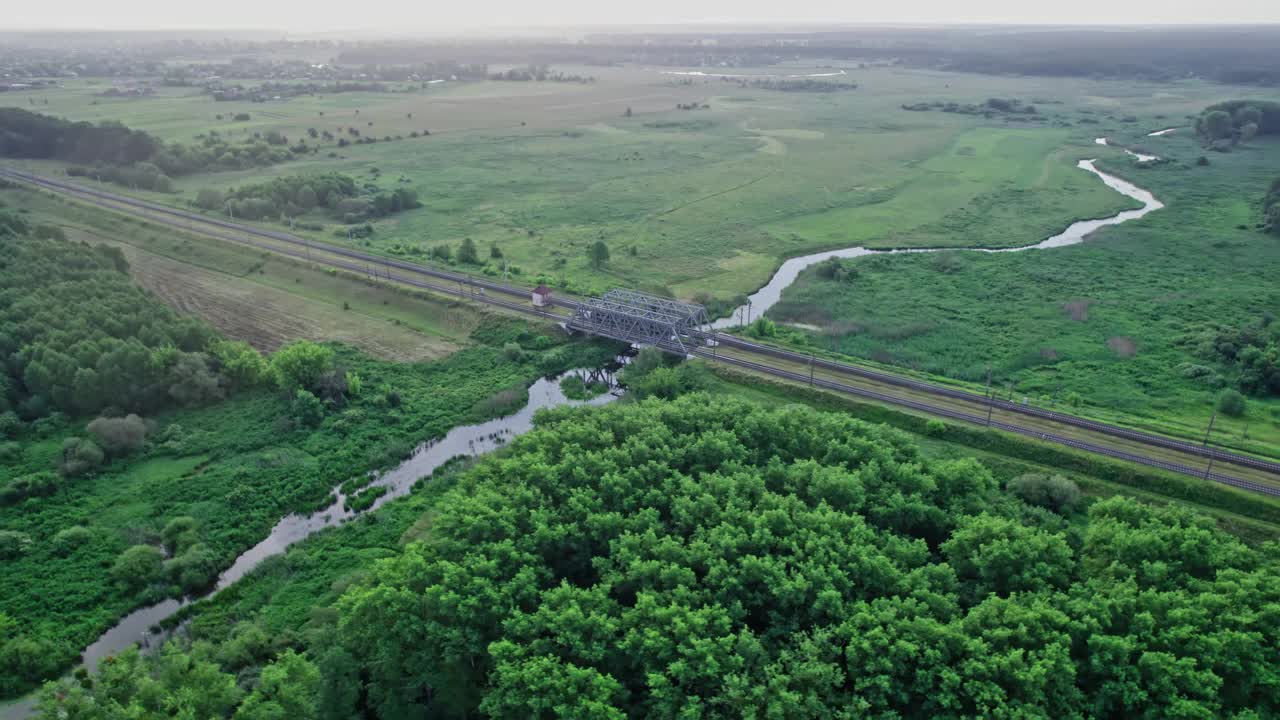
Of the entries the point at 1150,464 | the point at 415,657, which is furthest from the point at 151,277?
the point at 1150,464

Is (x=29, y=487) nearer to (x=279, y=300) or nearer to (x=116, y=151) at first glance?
(x=279, y=300)

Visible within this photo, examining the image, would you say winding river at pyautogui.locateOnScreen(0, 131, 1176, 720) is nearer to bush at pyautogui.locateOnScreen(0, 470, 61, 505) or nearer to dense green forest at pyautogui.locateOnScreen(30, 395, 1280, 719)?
dense green forest at pyautogui.locateOnScreen(30, 395, 1280, 719)

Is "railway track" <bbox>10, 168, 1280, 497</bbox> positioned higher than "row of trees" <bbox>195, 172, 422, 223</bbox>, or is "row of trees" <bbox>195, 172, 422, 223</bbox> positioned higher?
"row of trees" <bbox>195, 172, 422, 223</bbox>

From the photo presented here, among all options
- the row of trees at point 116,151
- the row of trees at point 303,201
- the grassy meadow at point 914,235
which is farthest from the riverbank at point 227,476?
the row of trees at point 116,151

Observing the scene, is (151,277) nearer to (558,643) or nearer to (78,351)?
(78,351)

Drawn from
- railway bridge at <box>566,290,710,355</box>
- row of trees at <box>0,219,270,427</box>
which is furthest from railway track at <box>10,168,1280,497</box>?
row of trees at <box>0,219,270,427</box>
